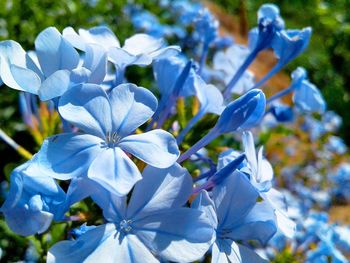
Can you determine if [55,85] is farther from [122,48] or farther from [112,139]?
[122,48]

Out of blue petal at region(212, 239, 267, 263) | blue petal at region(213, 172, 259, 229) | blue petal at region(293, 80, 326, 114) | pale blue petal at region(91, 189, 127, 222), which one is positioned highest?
pale blue petal at region(91, 189, 127, 222)

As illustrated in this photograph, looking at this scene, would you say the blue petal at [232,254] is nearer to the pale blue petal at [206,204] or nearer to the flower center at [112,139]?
the pale blue petal at [206,204]

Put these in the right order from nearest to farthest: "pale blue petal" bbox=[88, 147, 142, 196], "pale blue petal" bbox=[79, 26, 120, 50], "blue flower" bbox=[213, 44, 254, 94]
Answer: "pale blue petal" bbox=[88, 147, 142, 196]
"pale blue petal" bbox=[79, 26, 120, 50]
"blue flower" bbox=[213, 44, 254, 94]

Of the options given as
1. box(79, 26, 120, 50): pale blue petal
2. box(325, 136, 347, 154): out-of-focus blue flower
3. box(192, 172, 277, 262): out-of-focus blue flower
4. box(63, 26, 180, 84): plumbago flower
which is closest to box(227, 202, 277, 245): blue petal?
box(192, 172, 277, 262): out-of-focus blue flower

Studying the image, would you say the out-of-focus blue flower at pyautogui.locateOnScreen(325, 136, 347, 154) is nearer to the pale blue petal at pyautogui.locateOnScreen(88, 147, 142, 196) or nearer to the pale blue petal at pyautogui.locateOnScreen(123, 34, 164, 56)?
the pale blue petal at pyautogui.locateOnScreen(123, 34, 164, 56)

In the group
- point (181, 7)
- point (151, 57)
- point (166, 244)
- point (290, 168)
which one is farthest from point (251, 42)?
point (290, 168)

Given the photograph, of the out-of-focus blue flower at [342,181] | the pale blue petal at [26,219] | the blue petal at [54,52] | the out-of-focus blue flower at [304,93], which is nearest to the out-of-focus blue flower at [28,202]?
the pale blue petal at [26,219]

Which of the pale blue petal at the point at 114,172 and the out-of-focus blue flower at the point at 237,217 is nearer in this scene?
the pale blue petal at the point at 114,172
